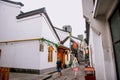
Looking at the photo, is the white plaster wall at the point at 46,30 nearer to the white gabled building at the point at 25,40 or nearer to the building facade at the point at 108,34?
the white gabled building at the point at 25,40

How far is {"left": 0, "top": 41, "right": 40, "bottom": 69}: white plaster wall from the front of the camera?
9977 millimetres

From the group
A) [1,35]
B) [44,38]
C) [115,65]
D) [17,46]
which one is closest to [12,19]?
[1,35]

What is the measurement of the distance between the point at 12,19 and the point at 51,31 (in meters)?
4.22

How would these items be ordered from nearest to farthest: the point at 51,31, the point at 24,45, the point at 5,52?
the point at 24,45 → the point at 5,52 → the point at 51,31

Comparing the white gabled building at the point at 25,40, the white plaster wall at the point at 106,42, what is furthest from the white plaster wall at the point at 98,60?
the white gabled building at the point at 25,40

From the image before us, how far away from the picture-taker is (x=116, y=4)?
286 centimetres

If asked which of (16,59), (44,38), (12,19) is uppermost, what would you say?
(12,19)

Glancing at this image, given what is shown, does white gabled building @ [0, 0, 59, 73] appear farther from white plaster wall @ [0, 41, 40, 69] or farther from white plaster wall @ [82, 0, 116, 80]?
white plaster wall @ [82, 0, 116, 80]

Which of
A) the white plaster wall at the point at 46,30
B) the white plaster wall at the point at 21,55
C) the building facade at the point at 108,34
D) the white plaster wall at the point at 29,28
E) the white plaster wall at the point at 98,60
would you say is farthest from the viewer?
the white plaster wall at the point at 46,30

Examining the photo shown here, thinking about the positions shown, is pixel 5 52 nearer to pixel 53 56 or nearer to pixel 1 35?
pixel 1 35

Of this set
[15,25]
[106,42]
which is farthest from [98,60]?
[15,25]

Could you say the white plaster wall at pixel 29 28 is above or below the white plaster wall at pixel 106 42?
above

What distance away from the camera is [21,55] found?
34.7 ft

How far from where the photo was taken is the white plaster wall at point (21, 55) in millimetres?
9977
